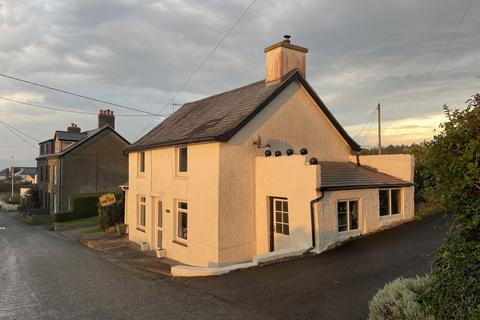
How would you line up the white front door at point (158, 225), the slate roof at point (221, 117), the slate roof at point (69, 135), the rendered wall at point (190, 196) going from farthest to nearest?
1. the slate roof at point (69, 135)
2. the white front door at point (158, 225)
3. the slate roof at point (221, 117)
4. the rendered wall at point (190, 196)

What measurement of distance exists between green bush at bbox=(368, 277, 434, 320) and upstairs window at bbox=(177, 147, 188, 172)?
11745 millimetres

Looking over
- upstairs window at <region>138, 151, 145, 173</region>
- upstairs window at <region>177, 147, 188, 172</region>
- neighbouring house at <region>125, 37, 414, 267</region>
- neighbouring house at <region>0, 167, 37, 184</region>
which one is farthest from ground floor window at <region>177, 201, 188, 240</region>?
neighbouring house at <region>0, 167, 37, 184</region>

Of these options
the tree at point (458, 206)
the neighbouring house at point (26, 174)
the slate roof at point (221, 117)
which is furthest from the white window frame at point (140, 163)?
the neighbouring house at point (26, 174)

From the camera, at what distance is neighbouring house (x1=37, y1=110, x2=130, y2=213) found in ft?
121

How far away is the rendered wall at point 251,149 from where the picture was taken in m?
14.5

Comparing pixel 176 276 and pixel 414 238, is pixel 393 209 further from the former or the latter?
pixel 176 276

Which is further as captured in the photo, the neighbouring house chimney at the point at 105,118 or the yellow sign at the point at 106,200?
the neighbouring house chimney at the point at 105,118

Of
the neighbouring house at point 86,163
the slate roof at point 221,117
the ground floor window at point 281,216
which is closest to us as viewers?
the ground floor window at point 281,216

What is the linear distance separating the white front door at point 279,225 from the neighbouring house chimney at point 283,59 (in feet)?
17.9

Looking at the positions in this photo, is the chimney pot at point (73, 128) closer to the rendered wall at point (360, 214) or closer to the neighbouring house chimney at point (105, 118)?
the neighbouring house chimney at point (105, 118)

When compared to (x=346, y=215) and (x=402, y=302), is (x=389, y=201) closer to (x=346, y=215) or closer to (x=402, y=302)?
(x=346, y=215)

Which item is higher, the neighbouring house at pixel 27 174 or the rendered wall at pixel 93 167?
the rendered wall at pixel 93 167

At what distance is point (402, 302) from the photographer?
5820 millimetres

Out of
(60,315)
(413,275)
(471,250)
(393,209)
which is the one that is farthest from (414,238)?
(60,315)
